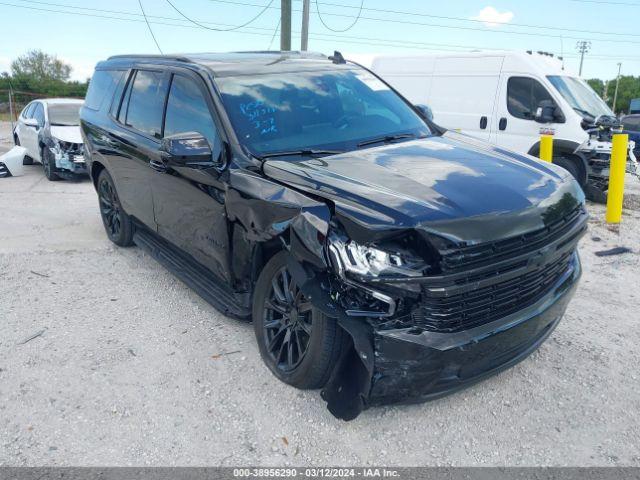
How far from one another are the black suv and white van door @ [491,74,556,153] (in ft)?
16.6

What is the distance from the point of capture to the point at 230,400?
10.2 feet

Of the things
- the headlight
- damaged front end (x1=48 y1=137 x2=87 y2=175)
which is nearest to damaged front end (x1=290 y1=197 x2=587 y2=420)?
the headlight

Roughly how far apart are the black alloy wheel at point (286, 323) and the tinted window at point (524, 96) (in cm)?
706

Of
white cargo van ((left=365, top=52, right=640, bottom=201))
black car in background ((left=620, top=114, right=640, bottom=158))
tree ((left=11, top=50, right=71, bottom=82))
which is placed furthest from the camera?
tree ((left=11, top=50, right=71, bottom=82))

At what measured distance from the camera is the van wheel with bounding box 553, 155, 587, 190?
327 inches

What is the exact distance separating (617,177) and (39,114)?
35.1 ft

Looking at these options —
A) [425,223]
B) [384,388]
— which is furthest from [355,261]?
[384,388]

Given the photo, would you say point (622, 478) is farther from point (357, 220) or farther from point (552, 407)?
point (357, 220)

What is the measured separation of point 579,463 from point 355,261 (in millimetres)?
1461

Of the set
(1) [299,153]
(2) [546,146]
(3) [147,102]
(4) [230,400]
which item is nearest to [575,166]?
(2) [546,146]

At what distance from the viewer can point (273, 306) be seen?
3.18 meters

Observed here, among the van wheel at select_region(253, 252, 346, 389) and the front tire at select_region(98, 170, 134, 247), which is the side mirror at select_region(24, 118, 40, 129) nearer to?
the front tire at select_region(98, 170, 134, 247)

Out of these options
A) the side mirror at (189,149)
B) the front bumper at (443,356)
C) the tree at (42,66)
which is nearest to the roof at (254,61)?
the side mirror at (189,149)

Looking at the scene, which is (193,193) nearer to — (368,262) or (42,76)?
(368,262)
